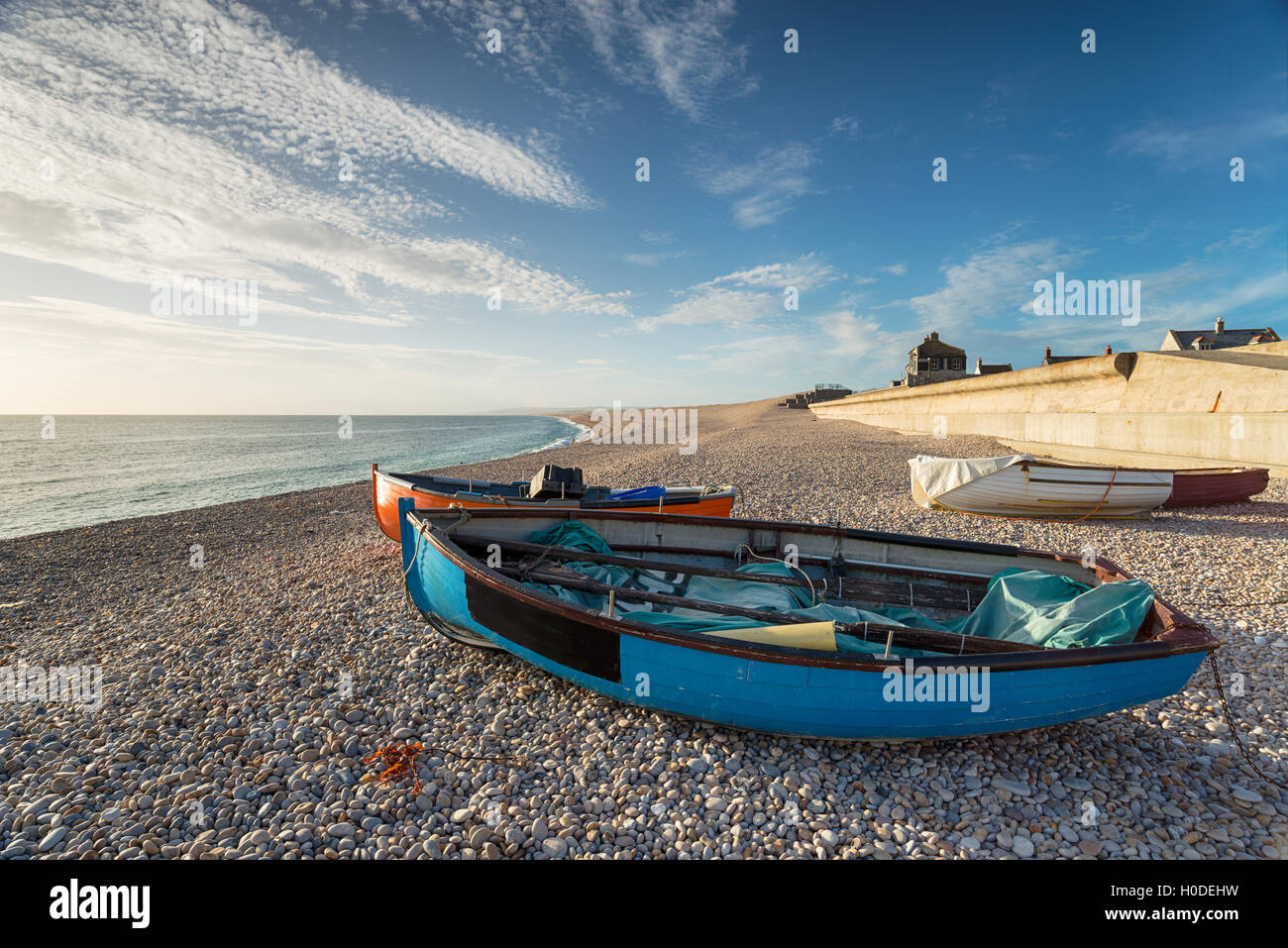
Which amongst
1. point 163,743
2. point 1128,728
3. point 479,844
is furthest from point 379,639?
point 1128,728

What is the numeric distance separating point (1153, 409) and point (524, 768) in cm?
2311

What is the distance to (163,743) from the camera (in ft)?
15.8

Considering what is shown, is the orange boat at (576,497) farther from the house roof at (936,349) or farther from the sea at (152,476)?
the house roof at (936,349)

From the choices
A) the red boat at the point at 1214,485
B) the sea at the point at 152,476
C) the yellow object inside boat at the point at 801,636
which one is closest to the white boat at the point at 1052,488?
the red boat at the point at 1214,485

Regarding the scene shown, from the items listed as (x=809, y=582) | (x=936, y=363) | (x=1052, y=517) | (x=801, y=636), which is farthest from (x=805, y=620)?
(x=936, y=363)

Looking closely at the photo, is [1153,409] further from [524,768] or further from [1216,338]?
[1216,338]

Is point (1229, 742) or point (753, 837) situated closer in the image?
point (753, 837)

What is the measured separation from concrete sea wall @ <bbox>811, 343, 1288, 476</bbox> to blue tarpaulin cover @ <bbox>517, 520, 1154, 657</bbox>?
14.9 metres

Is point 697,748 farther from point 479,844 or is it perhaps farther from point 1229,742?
point 1229,742

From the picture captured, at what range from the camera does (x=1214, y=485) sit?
11977 mm

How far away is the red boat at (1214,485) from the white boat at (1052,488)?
52 cm

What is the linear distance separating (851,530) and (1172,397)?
18.3 metres

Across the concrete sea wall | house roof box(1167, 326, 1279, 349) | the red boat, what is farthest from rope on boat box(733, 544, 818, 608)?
house roof box(1167, 326, 1279, 349)

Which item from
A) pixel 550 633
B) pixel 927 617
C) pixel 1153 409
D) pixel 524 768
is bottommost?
pixel 524 768
